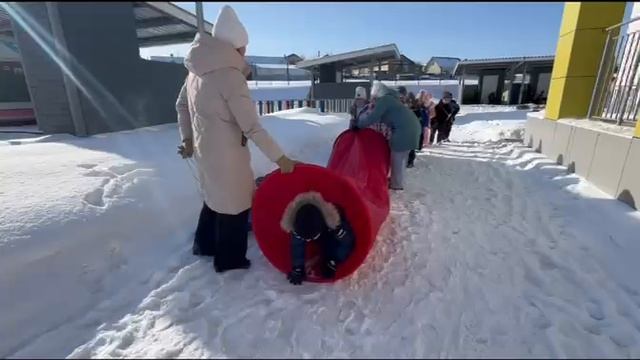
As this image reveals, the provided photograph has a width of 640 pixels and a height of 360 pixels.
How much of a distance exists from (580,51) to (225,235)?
17.7 feet

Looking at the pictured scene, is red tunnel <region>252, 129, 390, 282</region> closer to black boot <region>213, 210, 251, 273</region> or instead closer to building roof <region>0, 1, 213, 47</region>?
black boot <region>213, 210, 251, 273</region>

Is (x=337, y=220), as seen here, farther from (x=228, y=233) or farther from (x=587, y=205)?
(x=587, y=205)

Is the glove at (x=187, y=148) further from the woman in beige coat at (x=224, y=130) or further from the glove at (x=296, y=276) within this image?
the glove at (x=296, y=276)

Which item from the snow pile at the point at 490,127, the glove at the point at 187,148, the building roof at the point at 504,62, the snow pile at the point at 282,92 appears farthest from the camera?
the snow pile at the point at 282,92

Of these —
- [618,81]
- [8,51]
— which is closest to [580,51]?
[618,81]

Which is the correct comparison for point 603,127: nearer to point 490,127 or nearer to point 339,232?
point 339,232

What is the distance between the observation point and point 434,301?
1.97 metres

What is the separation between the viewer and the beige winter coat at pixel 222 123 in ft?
5.93

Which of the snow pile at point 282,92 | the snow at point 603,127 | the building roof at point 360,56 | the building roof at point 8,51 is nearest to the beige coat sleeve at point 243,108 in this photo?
the snow at point 603,127

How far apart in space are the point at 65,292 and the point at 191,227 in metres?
1.04

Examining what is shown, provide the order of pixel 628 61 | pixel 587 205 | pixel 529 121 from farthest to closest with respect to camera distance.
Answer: pixel 529 121 < pixel 628 61 < pixel 587 205

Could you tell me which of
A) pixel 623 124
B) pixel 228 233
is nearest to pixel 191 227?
pixel 228 233

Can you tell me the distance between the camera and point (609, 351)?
1.61 metres

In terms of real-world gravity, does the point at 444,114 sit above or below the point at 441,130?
above
